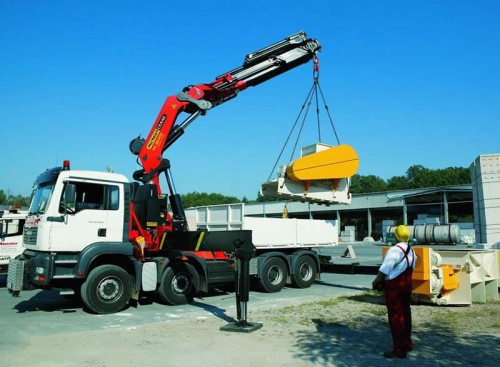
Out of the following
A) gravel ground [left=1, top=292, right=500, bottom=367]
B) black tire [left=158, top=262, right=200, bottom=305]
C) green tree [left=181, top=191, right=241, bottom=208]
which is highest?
green tree [left=181, top=191, right=241, bottom=208]

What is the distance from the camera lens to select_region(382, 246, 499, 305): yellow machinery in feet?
31.4

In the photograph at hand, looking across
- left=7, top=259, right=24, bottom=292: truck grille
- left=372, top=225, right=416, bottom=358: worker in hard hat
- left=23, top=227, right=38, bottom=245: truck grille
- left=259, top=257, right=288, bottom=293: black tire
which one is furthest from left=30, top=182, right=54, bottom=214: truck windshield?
left=372, top=225, right=416, bottom=358: worker in hard hat

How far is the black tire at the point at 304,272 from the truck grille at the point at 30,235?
290 inches

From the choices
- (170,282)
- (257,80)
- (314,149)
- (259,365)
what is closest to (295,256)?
(314,149)

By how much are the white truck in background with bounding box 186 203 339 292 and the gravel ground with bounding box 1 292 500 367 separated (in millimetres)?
3628

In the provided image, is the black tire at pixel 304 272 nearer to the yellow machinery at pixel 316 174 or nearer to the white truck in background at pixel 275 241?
the white truck in background at pixel 275 241

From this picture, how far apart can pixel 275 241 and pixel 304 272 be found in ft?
5.28

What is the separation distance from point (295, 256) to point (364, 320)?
5086 mm

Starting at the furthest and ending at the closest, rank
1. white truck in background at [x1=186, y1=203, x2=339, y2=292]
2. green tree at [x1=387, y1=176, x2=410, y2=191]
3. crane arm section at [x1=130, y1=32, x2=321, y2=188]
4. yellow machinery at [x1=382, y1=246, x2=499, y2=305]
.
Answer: green tree at [x1=387, y1=176, x2=410, y2=191] < white truck in background at [x1=186, y1=203, x2=339, y2=292] < crane arm section at [x1=130, y1=32, x2=321, y2=188] < yellow machinery at [x1=382, y1=246, x2=499, y2=305]

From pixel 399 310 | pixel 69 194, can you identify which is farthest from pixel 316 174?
pixel 399 310

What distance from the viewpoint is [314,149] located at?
12.8 m

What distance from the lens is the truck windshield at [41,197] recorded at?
9.39 metres

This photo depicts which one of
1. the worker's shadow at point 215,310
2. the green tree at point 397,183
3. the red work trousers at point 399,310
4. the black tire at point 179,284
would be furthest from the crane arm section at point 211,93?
the green tree at point 397,183

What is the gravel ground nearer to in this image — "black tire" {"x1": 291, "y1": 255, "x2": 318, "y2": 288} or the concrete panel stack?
"black tire" {"x1": 291, "y1": 255, "x2": 318, "y2": 288}
